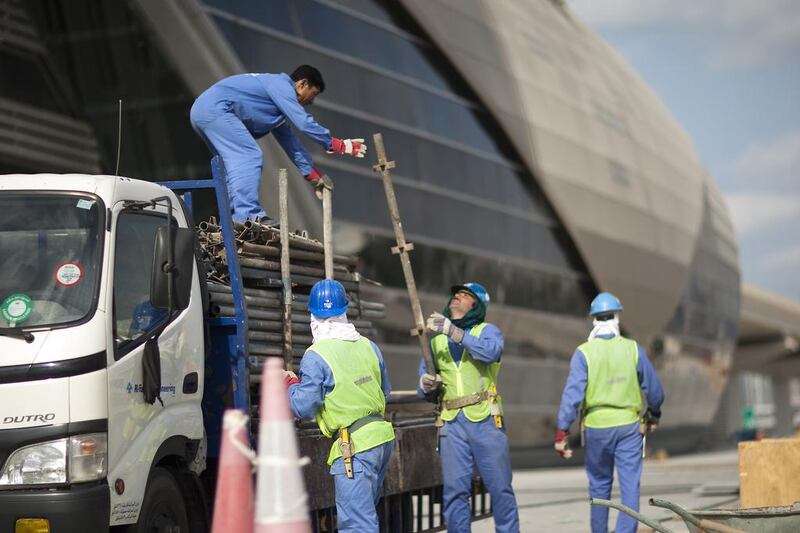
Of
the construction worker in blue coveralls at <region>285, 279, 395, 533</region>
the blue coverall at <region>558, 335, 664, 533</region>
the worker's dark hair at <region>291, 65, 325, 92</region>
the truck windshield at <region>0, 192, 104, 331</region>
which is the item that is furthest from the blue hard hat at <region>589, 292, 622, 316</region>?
the truck windshield at <region>0, 192, 104, 331</region>

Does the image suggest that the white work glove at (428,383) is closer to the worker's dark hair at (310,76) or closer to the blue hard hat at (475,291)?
the blue hard hat at (475,291)

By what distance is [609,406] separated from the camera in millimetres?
9578

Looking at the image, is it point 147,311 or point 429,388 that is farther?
point 429,388

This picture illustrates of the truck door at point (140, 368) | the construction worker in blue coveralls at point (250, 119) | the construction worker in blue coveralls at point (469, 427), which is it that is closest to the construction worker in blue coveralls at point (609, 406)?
the construction worker in blue coveralls at point (469, 427)

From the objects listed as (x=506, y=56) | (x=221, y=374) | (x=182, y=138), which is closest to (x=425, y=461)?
(x=221, y=374)

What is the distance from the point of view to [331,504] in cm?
794

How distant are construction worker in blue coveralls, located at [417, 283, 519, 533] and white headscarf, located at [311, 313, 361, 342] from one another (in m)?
1.51

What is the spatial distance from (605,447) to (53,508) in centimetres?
480

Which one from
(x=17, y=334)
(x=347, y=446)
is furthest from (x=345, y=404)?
(x=17, y=334)

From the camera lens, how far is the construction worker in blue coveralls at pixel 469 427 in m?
8.75

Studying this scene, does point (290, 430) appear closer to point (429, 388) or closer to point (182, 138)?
point (429, 388)

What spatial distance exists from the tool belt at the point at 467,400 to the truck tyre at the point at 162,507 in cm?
238

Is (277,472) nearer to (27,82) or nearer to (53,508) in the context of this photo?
(53,508)

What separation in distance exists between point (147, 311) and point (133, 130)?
16131 millimetres
